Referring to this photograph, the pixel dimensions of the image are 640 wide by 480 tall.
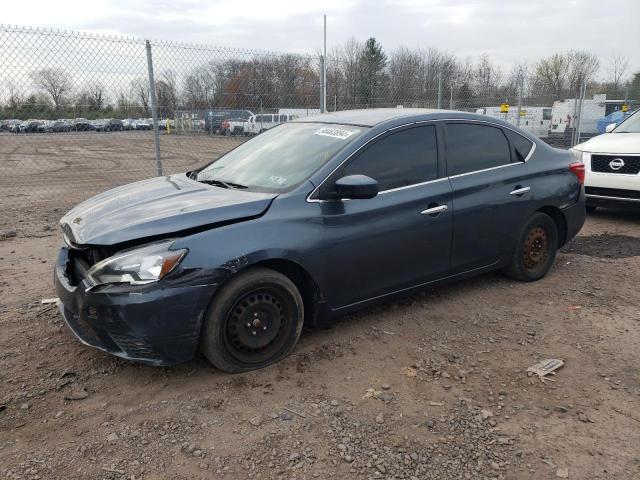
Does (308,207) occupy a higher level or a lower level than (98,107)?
lower

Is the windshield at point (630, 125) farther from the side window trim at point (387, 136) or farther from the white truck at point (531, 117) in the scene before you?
the white truck at point (531, 117)

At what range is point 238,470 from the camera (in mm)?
2523

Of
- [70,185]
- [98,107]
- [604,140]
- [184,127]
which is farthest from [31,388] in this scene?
[70,185]

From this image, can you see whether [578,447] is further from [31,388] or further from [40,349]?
[40,349]

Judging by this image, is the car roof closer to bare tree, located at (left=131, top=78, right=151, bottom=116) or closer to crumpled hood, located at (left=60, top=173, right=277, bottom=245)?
crumpled hood, located at (left=60, top=173, right=277, bottom=245)

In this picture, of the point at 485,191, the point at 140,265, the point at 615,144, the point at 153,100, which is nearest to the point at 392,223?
the point at 485,191

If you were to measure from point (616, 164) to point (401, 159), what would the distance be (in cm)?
499

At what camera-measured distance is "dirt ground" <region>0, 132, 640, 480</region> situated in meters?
2.58

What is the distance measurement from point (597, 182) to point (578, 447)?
19.5ft

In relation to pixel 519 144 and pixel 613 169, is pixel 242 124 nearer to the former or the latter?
pixel 613 169

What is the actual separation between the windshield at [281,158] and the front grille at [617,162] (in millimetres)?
5195

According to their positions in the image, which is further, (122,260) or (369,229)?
(369,229)

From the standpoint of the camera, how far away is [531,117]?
1745 centimetres

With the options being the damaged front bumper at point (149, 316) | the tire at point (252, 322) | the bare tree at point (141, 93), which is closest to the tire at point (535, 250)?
the tire at point (252, 322)
